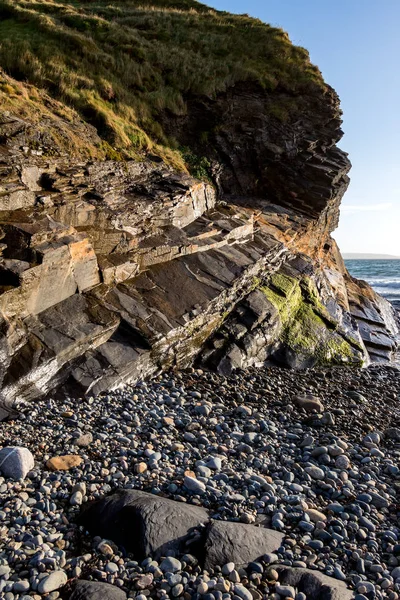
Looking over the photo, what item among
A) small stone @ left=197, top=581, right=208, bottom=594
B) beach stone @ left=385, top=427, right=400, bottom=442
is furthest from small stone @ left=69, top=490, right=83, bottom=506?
beach stone @ left=385, top=427, right=400, bottom=442

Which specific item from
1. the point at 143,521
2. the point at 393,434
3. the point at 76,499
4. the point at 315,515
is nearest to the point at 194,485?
the point at 143,521

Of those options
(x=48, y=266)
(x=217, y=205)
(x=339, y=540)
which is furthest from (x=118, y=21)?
(x=339, y=540)

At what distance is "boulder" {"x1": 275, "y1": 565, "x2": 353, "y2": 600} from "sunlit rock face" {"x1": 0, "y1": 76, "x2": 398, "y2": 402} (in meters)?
5.25

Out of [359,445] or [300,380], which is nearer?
[359,445]

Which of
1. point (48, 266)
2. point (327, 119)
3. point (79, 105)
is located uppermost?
point (327, 119)

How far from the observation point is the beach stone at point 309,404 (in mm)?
9609

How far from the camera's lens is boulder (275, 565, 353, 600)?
461 centimetres

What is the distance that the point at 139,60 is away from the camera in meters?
23.7

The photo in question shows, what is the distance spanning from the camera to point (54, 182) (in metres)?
11.9

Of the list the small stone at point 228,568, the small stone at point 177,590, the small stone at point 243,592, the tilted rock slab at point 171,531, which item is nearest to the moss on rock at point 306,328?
the tilted rock slab at point 171,531

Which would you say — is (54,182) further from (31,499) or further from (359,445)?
(359,445)

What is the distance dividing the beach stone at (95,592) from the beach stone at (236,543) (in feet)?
3.45

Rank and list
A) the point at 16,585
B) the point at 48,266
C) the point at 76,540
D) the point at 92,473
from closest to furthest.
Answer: the point at 16,585 < the point at 76,540 < the point at 92,473 < the point at 48,266

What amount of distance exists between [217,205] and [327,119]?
1113 cm
